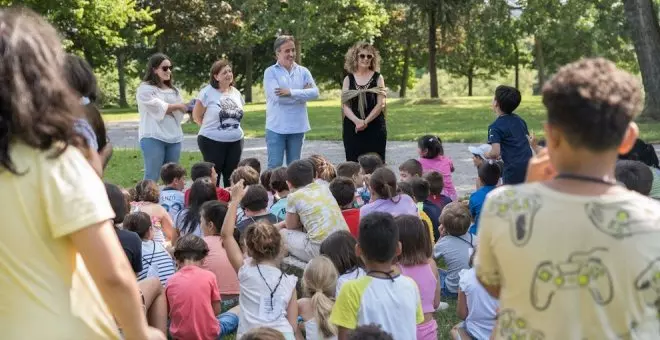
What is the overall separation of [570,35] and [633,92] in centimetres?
4998

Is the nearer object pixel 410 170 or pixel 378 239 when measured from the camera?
pixel 378 239

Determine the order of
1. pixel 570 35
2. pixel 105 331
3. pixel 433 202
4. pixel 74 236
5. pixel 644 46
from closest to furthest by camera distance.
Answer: pixel 74 236, pixel 105 331, pixel 433 202, pixel 644 46, pixel 570 35

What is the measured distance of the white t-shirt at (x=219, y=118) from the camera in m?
9.16

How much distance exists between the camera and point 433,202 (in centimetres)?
771

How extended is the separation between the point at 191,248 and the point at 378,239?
5.00 ft

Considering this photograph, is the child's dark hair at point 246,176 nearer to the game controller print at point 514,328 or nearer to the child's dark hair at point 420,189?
the child's dark hair at point 420,189

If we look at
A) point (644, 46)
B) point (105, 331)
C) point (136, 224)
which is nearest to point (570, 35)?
point (644, 46)

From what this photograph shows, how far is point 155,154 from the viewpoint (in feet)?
29.5

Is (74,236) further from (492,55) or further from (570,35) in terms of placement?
(492,55)

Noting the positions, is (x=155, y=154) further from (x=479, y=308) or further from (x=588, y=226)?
(x=588, y=226)

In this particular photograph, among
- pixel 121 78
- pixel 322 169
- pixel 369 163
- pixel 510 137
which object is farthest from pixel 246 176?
pixel 121 78

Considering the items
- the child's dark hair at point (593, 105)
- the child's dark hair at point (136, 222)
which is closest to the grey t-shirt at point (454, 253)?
the child's dark hair at point (136, 222)

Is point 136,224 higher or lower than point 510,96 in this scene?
lower

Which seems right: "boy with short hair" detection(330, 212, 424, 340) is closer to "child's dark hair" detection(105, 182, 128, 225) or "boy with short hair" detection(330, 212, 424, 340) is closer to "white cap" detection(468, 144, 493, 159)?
"child's dark hair" detection(105, 182, 128, 225)
